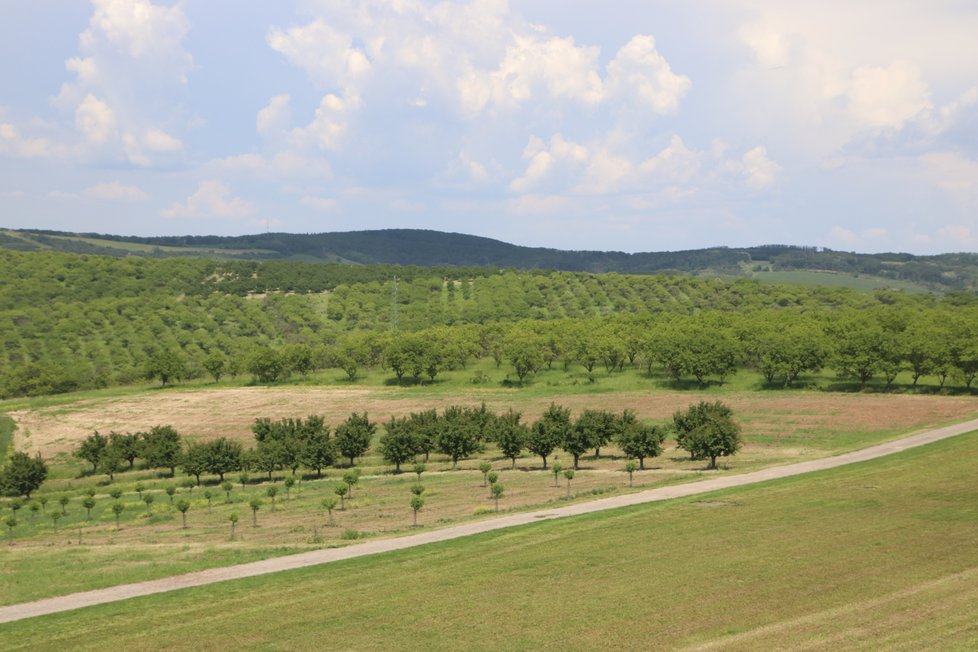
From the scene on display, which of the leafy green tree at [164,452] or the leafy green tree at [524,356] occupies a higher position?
the leafy green tree at [524,356]

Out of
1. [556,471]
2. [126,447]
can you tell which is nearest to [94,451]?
[126,447]

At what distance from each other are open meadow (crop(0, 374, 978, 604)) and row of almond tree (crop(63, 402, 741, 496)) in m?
1.59

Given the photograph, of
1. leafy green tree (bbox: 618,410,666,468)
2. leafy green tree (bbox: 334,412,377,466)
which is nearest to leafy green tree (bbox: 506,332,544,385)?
leafy green tree (bbox: 334,412,377,466)

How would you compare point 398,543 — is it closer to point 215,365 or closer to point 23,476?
point 23,476

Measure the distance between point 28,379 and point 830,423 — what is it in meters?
137

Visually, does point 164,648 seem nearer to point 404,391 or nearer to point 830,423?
point 830,423

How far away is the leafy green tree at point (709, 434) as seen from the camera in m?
72.9

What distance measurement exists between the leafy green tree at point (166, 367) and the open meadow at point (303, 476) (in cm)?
1154

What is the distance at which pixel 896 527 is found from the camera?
43031mm

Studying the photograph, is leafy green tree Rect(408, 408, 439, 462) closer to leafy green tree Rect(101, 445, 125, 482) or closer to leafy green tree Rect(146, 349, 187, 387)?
leafy green tree Rect(101, 445, 125, 482)

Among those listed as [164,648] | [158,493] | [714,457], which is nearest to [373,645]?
[164,648]

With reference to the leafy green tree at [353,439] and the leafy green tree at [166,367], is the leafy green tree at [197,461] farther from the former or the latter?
the leafy green tree at [166,367]

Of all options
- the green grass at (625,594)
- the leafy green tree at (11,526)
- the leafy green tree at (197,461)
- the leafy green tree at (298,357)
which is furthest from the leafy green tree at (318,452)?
the leafy green tree at (298,357)

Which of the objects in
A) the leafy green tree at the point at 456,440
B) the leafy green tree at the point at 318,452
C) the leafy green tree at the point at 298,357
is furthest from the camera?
the leafy green tree at the point at 298,357
